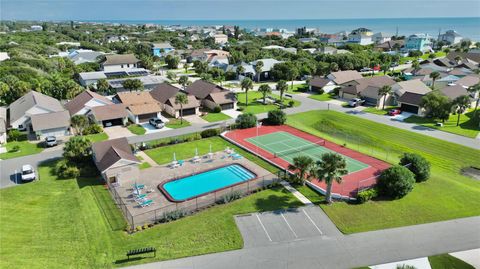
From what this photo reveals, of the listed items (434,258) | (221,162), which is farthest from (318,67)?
(434,258)

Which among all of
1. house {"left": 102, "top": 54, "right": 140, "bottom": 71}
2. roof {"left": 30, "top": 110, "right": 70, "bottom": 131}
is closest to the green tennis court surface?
roof {"left": 30, "top": 110, "right": 70, "bottom": 131}

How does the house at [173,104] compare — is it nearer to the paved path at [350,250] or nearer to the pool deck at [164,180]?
the pool deck at [164,180]

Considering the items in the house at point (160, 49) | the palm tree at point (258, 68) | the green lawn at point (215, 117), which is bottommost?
the green lawn at point (215, 117)

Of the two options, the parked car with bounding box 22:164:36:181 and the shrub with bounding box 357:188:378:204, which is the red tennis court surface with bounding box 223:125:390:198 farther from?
the parked car with bounding box 22:164:36:181

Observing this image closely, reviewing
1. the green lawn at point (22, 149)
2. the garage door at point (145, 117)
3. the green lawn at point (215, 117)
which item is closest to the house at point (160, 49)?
the green lawn at point (215, 117)

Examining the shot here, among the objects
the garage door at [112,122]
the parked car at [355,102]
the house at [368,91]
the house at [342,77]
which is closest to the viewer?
the garage door at [112,122]
